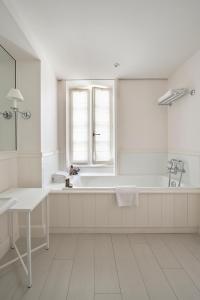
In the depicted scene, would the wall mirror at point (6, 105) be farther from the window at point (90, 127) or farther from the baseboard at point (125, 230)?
the window at point (90, 127)

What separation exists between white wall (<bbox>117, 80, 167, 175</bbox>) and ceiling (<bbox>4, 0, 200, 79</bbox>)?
2.37 feet

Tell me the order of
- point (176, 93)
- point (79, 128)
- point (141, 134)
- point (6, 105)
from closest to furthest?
point (6, 105), point (176, 93), point (141, 134), point (79, 128)

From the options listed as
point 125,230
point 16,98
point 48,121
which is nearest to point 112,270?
point 125,230

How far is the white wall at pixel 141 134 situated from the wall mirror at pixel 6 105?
6.31 ft

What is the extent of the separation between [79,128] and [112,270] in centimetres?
268

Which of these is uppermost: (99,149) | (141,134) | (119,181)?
(141,134)

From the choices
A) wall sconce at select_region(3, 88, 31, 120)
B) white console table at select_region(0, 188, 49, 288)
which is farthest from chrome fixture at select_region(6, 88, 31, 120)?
white console table at select_region(0, 188, 49, 288)

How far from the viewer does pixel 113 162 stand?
13.7 feet

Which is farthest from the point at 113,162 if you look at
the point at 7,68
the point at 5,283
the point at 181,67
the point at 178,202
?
the point at 5,283

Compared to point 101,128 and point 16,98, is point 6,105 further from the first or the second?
point 101,128

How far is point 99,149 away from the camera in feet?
13.7

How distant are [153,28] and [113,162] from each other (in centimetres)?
241

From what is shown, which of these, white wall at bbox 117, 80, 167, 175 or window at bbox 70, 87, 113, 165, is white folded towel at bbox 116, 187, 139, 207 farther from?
window at bbox 70, 87, 113, 165

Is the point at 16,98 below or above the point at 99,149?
above
